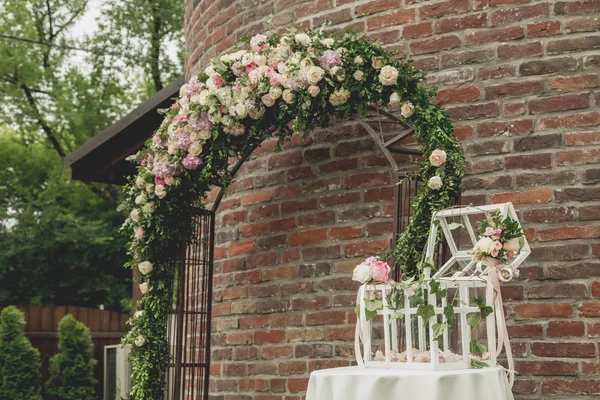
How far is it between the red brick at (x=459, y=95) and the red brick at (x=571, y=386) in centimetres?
132

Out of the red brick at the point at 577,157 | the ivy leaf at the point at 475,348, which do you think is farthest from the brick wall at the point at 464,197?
the ivy leaf at the point at 475,348

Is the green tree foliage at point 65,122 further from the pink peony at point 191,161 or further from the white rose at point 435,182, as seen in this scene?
the white rose at point 435,182

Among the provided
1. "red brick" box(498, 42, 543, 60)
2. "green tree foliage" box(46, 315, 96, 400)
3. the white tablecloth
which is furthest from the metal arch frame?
"green tree foliage" box(46, 315, 96, 400)

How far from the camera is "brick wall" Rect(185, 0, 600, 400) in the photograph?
381 centimetres

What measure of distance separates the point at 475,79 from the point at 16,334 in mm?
7501

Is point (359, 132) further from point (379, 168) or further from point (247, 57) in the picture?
point (247, 57)

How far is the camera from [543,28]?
3.98 meters

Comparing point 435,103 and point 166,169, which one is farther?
point 166,169

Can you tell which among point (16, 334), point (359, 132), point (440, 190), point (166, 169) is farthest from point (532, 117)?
point (16, 334)

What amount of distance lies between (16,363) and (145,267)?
6034 millimetres

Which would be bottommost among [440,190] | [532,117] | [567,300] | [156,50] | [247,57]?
[567,300]

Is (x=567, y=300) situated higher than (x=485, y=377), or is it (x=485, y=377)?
(x=567, y=300)

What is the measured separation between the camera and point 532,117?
3969 mm

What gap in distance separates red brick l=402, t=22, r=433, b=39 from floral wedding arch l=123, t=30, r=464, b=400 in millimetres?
204
